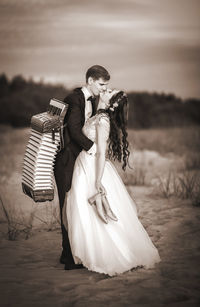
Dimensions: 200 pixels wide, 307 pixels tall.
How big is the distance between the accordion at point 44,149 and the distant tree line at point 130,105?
1197 cm

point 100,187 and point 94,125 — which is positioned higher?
point 94,125

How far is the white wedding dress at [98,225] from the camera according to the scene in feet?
10.4

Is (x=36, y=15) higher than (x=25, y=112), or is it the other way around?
(x=36, y=15)

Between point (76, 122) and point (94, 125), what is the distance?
0.14 meters

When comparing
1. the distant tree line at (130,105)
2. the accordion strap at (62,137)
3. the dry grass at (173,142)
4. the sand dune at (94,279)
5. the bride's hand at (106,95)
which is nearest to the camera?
the sand dune at (94,279)

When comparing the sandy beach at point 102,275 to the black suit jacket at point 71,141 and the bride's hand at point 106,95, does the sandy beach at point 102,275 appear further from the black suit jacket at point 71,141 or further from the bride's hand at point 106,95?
the bride's hand at point 106,95

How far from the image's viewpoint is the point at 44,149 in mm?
3057

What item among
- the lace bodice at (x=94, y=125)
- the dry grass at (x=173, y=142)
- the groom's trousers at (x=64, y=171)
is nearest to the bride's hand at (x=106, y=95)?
the lace bodice at (x=94, y=125)

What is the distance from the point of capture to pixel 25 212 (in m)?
5.42

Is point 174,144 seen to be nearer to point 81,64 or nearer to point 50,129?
point 81,64

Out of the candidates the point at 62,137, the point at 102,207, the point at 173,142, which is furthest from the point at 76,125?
the point at 173,142

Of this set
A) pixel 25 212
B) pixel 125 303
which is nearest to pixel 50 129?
pixel 125 303

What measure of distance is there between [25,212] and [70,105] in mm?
2528

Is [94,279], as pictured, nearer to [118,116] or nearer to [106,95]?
[118,116]
